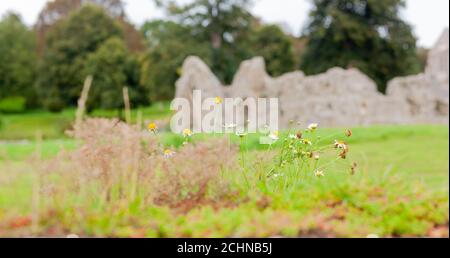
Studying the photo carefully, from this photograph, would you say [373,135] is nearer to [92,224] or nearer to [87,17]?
[92,224]

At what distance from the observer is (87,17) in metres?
23.7

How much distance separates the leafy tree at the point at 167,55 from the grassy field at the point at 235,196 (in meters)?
12.1

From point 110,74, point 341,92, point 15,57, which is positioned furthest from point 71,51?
point 341,92

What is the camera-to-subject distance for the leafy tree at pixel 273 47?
77.3 ft

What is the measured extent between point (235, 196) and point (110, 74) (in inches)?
775

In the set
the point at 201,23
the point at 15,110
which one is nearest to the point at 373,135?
the point at 201,23

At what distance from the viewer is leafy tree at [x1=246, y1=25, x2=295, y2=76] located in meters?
23.6

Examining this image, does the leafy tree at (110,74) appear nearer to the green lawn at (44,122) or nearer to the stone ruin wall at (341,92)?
the green lawn at (44,122)

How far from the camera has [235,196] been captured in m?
1.68

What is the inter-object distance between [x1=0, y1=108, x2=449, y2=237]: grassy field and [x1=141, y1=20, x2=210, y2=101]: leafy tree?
1215 centimetres

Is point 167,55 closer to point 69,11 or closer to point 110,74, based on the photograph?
point 110,74

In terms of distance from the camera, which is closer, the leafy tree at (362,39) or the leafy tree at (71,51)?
the leafy tree at (362,39)

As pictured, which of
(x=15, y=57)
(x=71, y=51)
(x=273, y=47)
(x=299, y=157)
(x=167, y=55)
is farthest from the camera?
(x=71, y=51)

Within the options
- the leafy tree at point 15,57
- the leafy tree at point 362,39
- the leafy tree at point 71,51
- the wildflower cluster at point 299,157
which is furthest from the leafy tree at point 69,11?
the wildflower cluster at point 299,157
